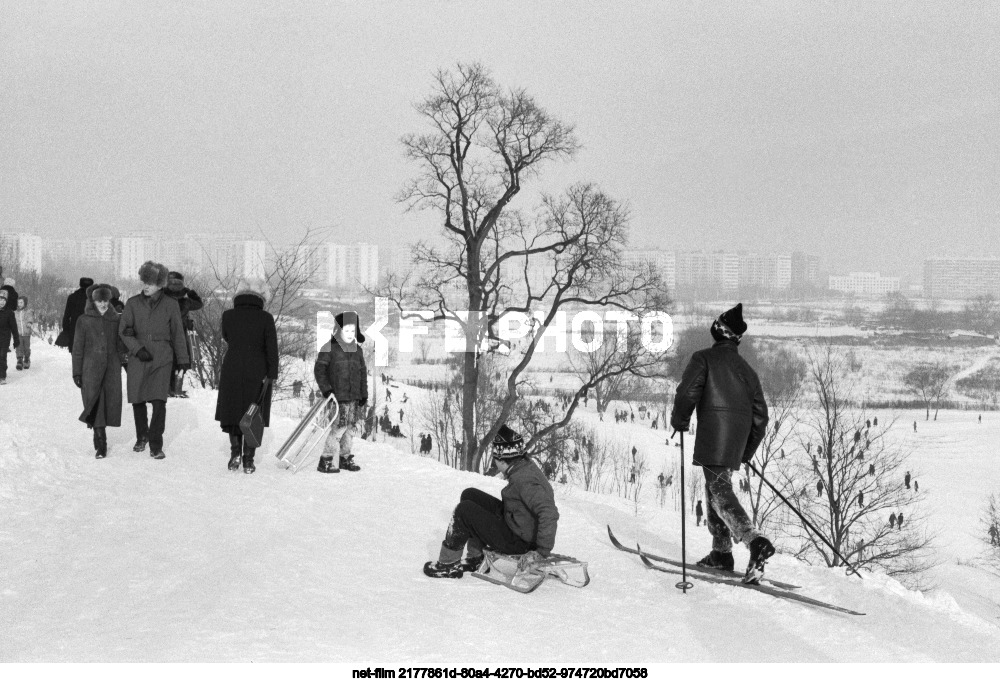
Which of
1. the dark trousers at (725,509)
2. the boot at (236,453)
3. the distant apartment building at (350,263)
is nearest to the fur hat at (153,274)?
the boot at (236,453)

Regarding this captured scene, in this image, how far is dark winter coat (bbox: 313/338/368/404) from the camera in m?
10.0

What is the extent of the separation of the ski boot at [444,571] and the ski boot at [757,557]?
6.95 feet

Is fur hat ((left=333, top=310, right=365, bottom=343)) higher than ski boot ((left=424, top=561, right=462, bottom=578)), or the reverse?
fur hat ((left=333, top=310, right=365, bottom=343))

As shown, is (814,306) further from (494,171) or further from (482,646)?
(482,646)

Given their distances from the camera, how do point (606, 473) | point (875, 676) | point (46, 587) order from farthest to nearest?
point (606, 473) → point (46, 587) → point (875, 676)

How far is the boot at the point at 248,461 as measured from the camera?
9859 mm

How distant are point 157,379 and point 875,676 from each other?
754 cm

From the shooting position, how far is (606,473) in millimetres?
51000

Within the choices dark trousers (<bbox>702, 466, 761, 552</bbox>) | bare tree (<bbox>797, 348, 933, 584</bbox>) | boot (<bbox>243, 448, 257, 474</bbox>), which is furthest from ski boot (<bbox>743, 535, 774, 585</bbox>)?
bare tree (<bbox>797, 348, 933, 584</bbox>)

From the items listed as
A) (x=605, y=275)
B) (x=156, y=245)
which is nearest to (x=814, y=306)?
(x=156, y=245)

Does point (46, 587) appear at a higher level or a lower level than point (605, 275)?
lower

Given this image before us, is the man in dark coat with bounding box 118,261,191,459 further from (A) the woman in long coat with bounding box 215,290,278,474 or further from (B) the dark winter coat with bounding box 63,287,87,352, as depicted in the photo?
(B) the dark winter coat with bounding box 63,287,87,352

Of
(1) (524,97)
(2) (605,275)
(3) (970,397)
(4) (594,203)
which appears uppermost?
(1) (524,97)

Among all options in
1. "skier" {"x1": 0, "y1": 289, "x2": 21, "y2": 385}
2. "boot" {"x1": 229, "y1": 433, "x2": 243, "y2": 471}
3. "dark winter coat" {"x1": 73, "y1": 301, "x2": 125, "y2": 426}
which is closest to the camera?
"dark winter coat" {"x1": 73, "y1": 301, "x2": 125, "y2": 426}
